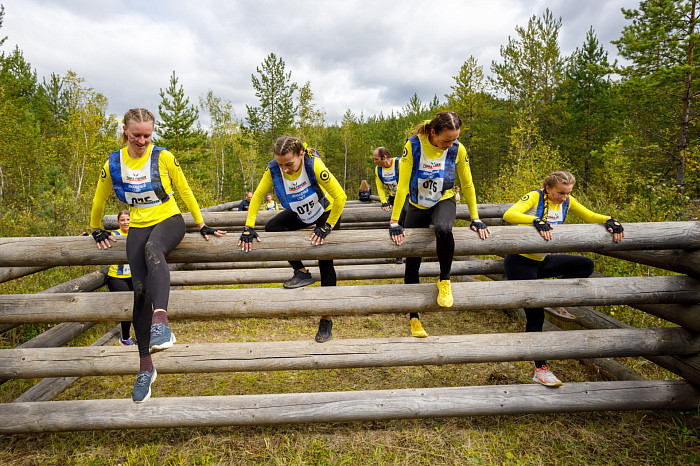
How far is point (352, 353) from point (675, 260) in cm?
339

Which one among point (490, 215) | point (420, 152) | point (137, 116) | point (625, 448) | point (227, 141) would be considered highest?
point (227, 141)

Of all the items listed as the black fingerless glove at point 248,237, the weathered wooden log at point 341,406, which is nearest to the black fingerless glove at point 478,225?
the weathered wooden log at point 341,406

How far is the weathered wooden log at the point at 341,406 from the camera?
3.00 meters

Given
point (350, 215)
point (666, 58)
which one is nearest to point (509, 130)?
point (666, 58)

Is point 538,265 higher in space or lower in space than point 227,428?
higher

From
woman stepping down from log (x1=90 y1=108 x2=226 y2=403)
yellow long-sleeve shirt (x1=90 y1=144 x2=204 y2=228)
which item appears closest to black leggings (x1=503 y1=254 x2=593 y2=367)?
woman stepping down from log (x1=90 y1=108 x2=226 y2=403)

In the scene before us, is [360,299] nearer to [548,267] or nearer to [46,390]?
[548,267]

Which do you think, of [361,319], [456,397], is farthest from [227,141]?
[456,397]

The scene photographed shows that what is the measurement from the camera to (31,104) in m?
31.5

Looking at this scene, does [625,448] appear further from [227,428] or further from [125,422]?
[125,422]

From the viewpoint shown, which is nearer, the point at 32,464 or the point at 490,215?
the point at 32,464

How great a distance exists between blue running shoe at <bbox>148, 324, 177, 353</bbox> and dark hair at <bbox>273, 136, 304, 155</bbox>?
1.85 m

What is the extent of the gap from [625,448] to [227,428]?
377cm

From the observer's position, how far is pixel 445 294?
10.2 feet
